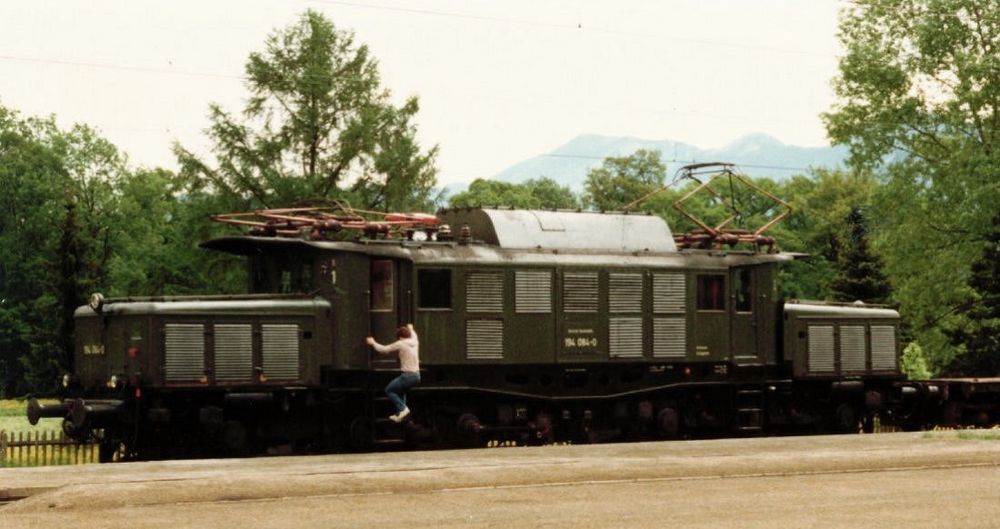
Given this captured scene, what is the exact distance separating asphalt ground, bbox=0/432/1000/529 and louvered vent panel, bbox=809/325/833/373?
22.7ft

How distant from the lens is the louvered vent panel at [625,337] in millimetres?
23922

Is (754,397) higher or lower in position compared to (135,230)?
lower

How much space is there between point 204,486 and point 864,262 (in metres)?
48.6

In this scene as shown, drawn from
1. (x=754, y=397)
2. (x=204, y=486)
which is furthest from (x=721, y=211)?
(x=204, y=486)

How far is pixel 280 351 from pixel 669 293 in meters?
6.99

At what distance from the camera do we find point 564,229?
24141 mm

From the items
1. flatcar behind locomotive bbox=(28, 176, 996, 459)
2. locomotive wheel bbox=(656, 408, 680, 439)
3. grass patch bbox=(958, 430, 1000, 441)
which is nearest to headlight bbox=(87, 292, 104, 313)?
flatcar behind locomotive bbox=(28, 176, 996, 459)

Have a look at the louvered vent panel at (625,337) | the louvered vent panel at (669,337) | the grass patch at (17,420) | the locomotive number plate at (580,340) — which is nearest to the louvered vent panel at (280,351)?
the locomotive number plate at (580,340)

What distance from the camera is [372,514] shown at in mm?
12992

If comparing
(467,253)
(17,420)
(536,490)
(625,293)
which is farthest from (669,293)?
(17,420)

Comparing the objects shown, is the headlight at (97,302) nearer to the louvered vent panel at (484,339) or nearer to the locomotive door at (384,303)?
the locomotive door at (384,303)

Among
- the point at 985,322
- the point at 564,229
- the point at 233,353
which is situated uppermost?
the point at 564,229

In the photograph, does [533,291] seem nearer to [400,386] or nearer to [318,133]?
[400,386]

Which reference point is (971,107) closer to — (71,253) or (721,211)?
(71,253)
